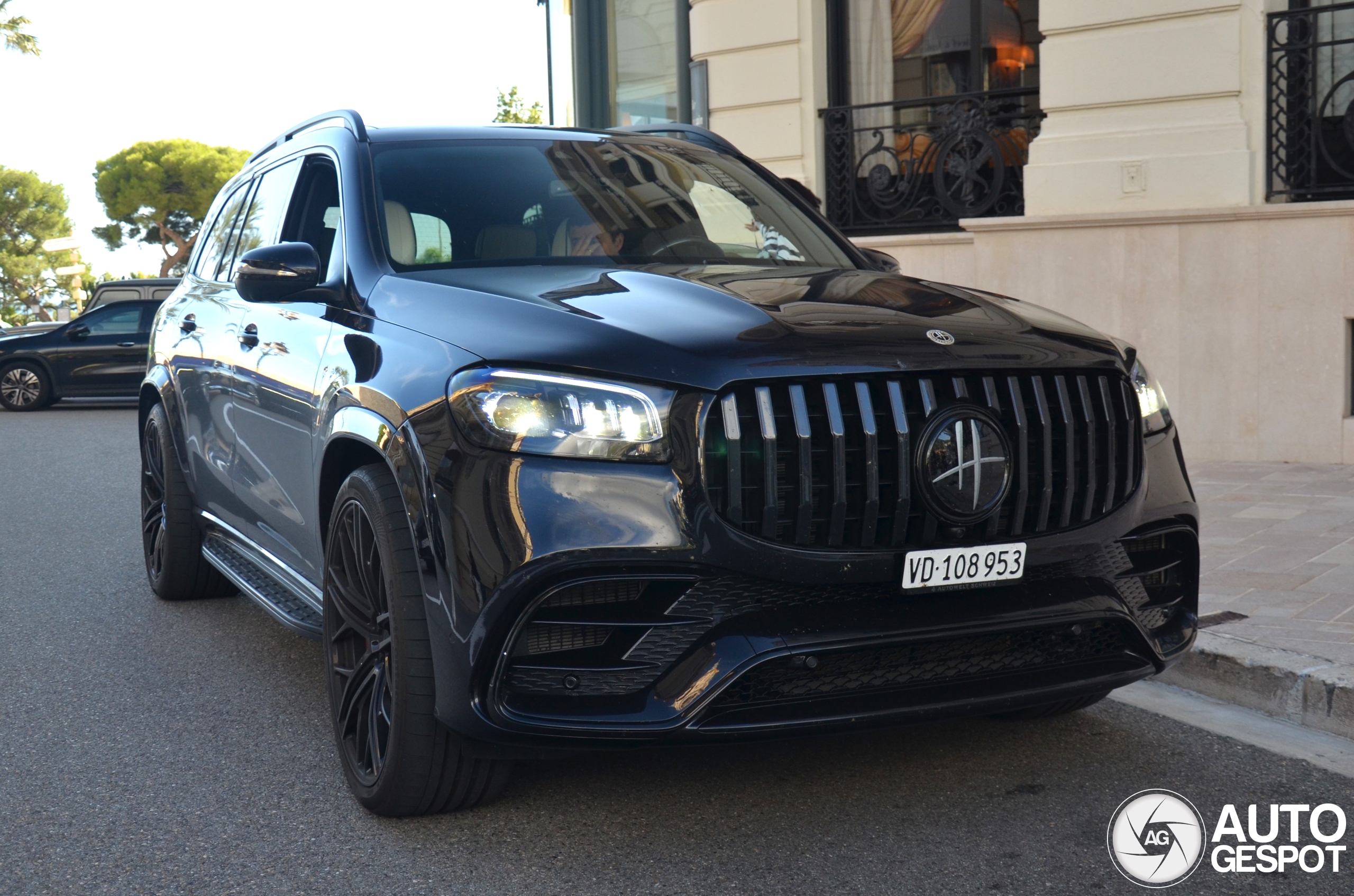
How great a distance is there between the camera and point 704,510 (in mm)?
2799

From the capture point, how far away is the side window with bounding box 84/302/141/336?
19547mm

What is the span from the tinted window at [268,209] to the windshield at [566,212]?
782 mm

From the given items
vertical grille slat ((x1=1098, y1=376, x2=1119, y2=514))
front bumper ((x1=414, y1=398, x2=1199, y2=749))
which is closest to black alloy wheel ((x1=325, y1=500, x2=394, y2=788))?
front bumper ((x1=414, y1=398, x2=1199, y2=749))

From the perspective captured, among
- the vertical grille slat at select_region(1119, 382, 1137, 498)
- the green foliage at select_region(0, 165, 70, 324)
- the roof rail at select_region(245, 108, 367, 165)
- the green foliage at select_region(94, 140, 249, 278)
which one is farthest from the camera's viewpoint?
the green foliage at select_region(0, 165, 70, 324)

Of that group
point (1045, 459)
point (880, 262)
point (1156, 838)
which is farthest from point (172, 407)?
point (1156, 838)

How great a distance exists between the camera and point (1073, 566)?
10.3ft

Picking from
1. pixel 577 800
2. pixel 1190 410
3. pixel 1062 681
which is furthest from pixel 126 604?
pixel 1190 410

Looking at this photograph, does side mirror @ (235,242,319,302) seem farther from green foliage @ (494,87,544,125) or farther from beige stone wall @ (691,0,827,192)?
green foliage @ (494,87,544,125)

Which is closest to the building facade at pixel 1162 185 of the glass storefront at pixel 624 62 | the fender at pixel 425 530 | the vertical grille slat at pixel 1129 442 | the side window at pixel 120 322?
the glass storefront at pixel 624 62

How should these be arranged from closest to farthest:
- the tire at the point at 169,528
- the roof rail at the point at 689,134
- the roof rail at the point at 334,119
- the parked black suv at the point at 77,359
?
the roof rail at the point at 334,119 < the roof rail at the point at 689,134 < the tire at the point at 169,528 < the parked black suv at the point at 77,359

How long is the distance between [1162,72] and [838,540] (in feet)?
24.5

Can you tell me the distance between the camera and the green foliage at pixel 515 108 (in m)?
46.0

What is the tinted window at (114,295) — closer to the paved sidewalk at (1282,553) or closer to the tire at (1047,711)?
the paved sidewalk at (1282,553)

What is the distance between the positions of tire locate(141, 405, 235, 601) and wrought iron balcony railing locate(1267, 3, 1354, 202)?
22.5 ft
